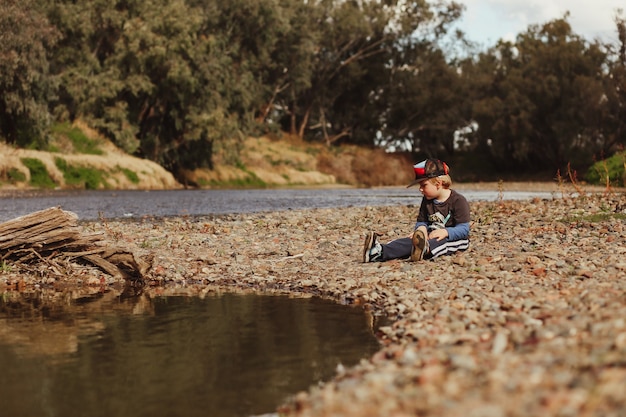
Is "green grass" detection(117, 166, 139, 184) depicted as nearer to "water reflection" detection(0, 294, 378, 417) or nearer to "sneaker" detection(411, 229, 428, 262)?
"water reflection" detection(0, 294, 378, 417)

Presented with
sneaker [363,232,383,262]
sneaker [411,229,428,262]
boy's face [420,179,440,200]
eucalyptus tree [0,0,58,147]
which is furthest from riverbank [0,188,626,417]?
eucalyptus tree [0,0,58,147]

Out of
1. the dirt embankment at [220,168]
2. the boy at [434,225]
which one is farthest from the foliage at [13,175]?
the boy at [434,225]

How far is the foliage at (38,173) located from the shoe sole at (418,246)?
3229 centimetres

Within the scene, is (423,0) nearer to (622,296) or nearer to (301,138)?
(301,138)

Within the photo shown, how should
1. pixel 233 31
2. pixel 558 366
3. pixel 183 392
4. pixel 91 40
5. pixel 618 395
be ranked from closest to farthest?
pixel 618 395 < pixel 558 366 < pixel 183 392 < pixel 91 40 < pixel 233 31

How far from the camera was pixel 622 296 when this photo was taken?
7.89 m

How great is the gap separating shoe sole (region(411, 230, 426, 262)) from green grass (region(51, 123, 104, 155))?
123 ft

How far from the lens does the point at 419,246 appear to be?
40.9 feet

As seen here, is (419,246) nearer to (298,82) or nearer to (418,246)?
(418,246)

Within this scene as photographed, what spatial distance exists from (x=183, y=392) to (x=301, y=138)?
249ft

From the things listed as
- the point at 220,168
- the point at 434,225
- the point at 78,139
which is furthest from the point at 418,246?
the point at 220,168

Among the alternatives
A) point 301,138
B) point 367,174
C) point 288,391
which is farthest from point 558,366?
point 301,138

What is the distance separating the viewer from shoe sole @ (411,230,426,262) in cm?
1230

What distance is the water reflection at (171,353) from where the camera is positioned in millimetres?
6496
